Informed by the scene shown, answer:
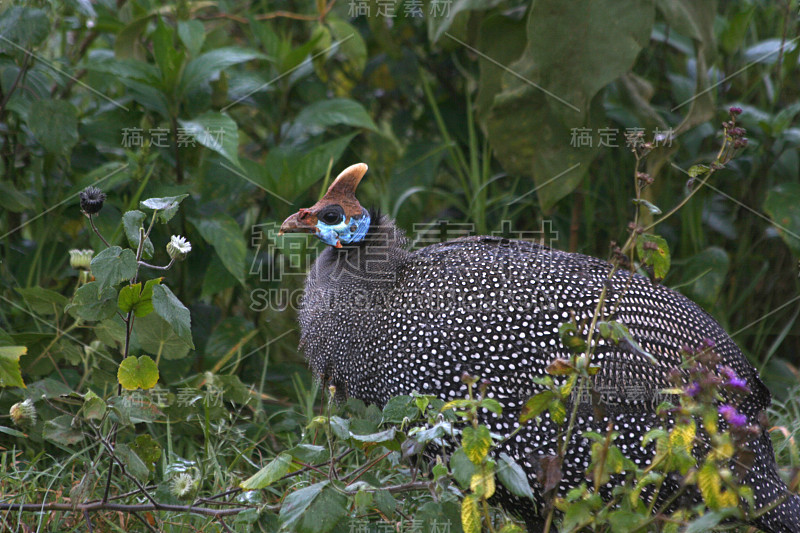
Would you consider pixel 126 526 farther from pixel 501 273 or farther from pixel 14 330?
pixel 501 273

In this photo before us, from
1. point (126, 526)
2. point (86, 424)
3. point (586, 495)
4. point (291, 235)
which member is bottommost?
point (126, 526)

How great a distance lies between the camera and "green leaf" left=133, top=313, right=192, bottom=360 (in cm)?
244

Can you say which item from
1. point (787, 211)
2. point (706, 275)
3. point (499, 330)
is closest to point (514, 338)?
point (499, 330)

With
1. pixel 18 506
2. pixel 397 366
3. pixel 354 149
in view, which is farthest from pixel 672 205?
pixel 18 506

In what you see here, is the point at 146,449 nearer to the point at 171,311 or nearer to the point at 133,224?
the point at 171,311

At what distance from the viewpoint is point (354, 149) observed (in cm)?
358

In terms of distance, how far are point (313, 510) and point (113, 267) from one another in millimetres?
675

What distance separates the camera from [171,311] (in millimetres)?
1792

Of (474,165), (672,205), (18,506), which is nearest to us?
(18,506)

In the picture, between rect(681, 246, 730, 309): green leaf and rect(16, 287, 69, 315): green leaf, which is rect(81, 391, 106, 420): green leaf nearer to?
rect(16, 287, 69, 315): green leaf

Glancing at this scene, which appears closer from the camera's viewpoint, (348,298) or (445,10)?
(348,298)

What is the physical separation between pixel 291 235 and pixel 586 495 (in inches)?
56.3

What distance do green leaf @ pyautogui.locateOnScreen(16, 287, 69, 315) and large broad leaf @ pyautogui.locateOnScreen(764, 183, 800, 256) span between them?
2.50m

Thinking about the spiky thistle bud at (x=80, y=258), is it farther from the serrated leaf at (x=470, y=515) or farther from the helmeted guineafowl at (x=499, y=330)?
the serrated leaf at (x=470, y=515)
